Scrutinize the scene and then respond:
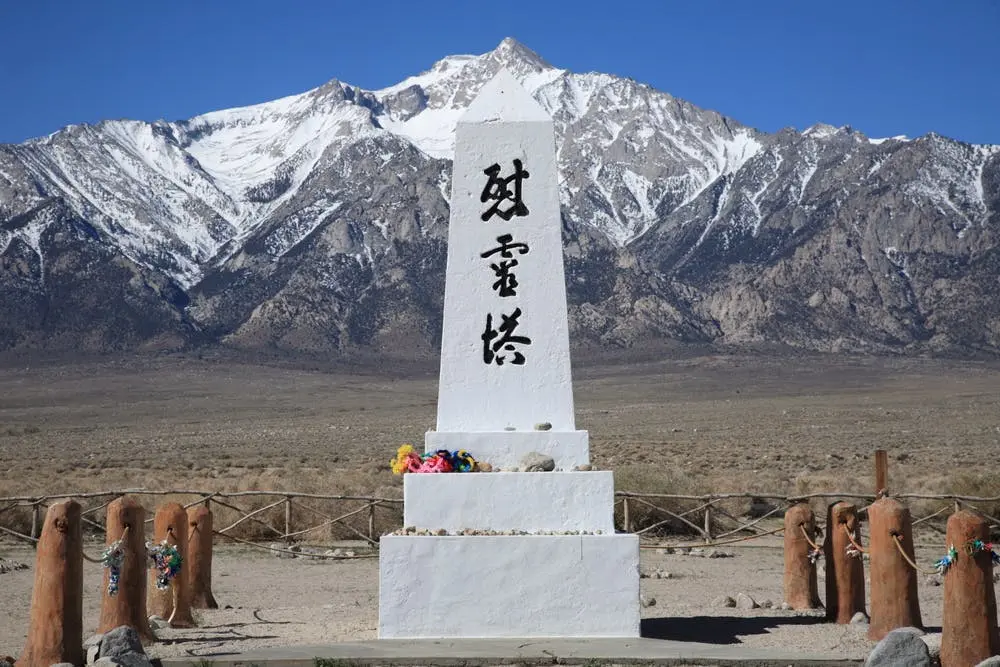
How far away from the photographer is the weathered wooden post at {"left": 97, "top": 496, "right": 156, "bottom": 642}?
1156cm

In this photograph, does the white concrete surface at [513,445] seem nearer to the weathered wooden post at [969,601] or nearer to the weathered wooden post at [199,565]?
the weathered wooden post at [969,601]

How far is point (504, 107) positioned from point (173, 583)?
193 inches

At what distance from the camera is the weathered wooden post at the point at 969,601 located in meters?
10.3

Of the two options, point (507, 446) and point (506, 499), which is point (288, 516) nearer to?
point (507, 446)

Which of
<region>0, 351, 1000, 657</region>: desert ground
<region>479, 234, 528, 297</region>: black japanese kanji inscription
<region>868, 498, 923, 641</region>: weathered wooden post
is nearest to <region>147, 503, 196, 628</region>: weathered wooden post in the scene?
<region>0, 351, 1000, 657</region>: desert ground

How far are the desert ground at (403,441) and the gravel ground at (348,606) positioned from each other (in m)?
0.05

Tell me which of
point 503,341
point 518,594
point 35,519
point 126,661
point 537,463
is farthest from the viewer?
point 35,519

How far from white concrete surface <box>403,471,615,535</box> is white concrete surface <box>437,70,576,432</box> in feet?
1.95

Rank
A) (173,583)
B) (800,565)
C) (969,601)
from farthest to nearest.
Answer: (800,565)
(173,583)
(969,601)

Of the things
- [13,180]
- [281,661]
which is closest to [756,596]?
[281,661]

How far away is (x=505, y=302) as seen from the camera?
1227 centimetres

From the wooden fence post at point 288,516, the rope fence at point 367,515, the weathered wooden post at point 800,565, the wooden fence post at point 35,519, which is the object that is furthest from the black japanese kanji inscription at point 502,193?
the wooden fence post at point 35,519

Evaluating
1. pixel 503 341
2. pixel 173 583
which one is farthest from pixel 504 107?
pixel 173 583

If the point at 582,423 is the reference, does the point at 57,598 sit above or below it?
below
